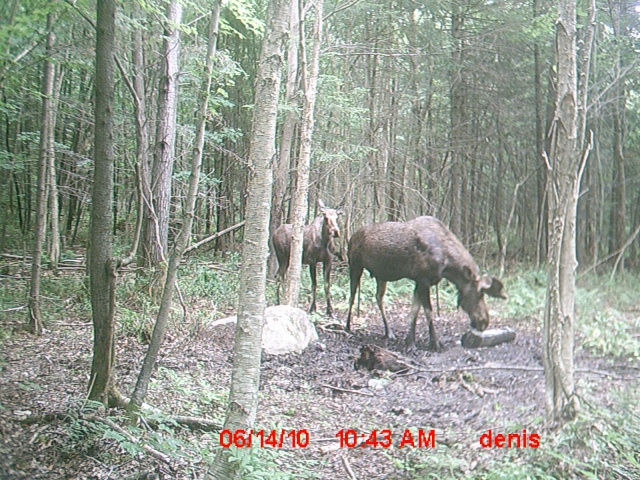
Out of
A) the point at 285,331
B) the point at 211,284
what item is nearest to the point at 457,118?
the point at 211,284

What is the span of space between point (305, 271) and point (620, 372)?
10.2m

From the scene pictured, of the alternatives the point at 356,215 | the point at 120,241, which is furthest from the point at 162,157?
the point at 120,241

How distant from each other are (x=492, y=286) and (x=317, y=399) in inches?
134

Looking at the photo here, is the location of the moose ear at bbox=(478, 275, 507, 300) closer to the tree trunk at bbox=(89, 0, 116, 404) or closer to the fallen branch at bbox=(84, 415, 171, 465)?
the tree trunk at bbox=(89, 0, 116, 404)

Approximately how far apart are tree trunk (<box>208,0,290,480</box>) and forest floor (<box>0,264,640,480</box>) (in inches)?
12.2

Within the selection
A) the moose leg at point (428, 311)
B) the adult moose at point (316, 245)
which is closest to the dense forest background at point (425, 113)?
the adult moose at point (316, 245)

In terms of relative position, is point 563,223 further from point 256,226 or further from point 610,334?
point 610,334

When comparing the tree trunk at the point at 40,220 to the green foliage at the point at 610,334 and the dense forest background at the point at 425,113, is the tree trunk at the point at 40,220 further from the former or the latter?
the green foliage at the point at 610,334

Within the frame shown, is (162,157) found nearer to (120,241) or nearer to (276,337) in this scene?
(276,337)

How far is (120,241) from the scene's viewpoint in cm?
1941
